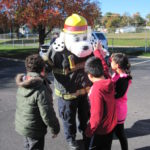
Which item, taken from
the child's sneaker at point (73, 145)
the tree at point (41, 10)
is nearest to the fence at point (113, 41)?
the tree at point (41, 10)

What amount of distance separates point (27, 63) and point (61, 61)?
0.65 meters

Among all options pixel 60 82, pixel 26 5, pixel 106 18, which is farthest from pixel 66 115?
pixel 106 18

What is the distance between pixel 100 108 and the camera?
256 cm

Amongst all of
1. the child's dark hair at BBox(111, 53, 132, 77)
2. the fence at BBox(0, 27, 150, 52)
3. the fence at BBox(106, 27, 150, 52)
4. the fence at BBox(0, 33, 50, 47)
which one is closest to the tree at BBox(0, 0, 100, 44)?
the fence at BBox(106, 27, 150, 52)

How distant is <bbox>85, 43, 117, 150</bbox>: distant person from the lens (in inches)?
100

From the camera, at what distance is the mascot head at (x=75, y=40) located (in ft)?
10.7

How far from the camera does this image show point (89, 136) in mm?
2756

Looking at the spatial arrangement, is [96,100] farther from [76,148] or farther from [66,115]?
[76,148]

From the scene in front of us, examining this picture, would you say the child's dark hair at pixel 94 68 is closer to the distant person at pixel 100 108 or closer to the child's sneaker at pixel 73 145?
the distant person at pixel 100 108

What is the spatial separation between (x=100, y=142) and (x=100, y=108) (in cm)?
44

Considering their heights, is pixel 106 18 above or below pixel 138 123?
above

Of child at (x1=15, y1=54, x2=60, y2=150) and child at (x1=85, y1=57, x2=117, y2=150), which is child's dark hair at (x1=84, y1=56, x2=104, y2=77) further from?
child at (x1=15, y1=54, x2=60, y2=150)

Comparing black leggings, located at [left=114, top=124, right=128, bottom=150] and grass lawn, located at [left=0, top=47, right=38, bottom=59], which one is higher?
grass lawn, located at [left=0, top=47, right=38, bottom=59]

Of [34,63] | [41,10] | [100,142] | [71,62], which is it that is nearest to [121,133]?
[100,142]
